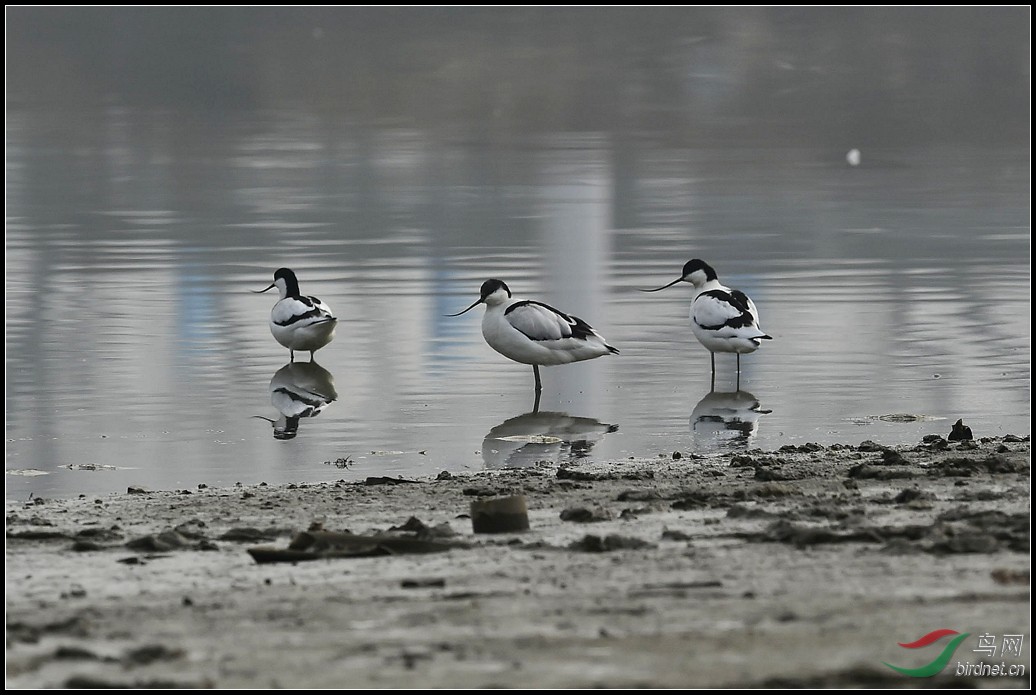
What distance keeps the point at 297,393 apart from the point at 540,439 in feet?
8.50

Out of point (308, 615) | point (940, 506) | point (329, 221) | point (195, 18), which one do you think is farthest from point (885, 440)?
point (195, 18)

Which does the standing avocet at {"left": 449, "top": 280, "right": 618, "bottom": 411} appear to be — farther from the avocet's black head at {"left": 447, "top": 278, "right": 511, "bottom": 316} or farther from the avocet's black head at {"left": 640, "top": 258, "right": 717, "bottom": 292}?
the avocet's black head at {"left": 640, "top": 258, "right": 717, "bottom": 292}

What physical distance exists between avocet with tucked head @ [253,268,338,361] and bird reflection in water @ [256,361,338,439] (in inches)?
7.8

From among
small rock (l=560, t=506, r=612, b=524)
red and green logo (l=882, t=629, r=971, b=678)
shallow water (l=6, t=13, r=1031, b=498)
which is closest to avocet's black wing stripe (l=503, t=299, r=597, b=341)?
shallow water (l=6, t=13, r=1031, b=498)

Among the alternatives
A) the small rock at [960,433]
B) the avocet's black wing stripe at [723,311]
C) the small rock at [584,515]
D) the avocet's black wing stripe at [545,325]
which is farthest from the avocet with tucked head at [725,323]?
the small rock at [584,515]

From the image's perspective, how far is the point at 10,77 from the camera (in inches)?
2269

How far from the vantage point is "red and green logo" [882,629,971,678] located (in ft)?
14.8

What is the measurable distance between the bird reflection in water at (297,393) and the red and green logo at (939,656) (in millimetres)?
6993

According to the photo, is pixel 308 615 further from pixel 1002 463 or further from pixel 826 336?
pixel 826 336

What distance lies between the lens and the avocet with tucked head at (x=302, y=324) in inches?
567

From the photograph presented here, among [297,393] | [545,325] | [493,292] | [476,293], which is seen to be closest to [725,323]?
[545,325]

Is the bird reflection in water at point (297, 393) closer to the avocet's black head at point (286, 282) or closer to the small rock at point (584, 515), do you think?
the avocet's black head at point (286, 282)

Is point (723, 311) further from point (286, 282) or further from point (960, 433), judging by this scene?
point (286, 282)

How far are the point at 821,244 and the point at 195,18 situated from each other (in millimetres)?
57350
